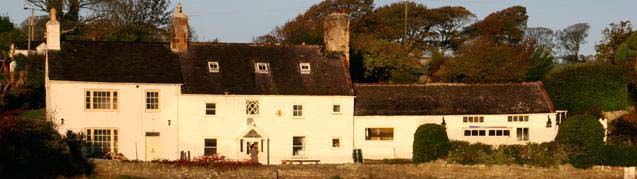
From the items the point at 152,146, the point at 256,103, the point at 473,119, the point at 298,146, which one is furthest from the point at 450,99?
the point at 152,146

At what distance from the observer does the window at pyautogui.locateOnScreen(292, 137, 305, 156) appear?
49.6 meters

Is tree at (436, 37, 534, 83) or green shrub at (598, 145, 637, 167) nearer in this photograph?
green shrub at (598, 145, 637, 167)

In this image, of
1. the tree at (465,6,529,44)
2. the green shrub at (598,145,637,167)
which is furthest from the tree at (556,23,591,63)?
the green shrub at (598,145,637,167)

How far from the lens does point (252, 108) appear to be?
160 feet

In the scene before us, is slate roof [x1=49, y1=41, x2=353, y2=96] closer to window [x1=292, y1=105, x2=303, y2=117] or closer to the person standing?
window [x1=292, y1=105, x2=303, y2=117]

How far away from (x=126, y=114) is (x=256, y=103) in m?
6.76

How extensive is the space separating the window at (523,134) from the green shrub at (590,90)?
7071 mm

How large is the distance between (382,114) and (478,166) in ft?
22.5

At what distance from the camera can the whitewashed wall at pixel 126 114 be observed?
46250 millimetres

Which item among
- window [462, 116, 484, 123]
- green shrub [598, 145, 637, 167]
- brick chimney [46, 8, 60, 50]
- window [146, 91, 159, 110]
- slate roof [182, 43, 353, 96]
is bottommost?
green shrub [598, 145, 637, 167]

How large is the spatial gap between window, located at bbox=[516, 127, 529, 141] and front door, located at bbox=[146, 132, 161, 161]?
19256mm

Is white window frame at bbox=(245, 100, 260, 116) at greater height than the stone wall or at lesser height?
greater

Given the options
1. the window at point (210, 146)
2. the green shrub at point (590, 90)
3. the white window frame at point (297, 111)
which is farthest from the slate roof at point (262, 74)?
the green shrub at point (590, 90)

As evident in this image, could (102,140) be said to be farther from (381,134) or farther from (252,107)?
(381,134)
